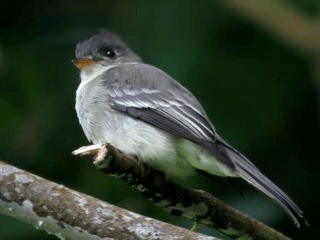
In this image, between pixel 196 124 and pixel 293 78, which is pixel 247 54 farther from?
pixel 196 124

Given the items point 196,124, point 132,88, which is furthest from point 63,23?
point 196,124

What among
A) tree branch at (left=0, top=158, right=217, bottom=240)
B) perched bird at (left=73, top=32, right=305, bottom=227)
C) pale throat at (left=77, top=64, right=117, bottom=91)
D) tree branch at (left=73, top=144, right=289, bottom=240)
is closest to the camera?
tree branch at (left=0, top=158, right=217, bottom=240)

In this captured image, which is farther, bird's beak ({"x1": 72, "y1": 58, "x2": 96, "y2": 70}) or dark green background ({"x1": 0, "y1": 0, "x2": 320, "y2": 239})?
dark green background ({"x1": 0, "y1": 0, "x2": 320, "y2": 239})

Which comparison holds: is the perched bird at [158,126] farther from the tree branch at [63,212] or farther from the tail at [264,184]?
the tree branch at [63,212]

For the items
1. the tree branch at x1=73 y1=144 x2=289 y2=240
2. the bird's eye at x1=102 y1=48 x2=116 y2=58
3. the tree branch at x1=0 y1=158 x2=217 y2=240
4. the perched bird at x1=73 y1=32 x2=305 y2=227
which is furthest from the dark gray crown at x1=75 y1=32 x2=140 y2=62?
the tree branch at x1=0 y1=158 x2=217 y2=240

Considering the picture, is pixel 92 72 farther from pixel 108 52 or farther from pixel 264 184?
pixel 264 184

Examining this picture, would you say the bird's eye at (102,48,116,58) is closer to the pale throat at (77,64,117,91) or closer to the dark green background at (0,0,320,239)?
the pale throat at (77,64,117,91)

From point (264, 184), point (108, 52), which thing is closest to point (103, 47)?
point (108, 52)
